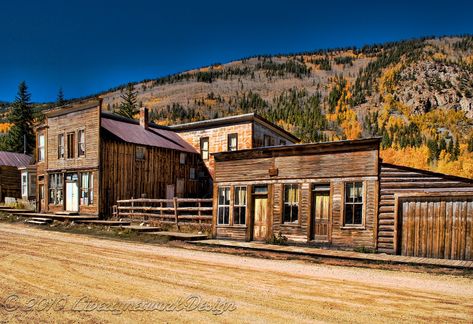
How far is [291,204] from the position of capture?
59.0 ft

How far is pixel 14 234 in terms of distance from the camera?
20641 millimetres

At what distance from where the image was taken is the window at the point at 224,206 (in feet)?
66.1

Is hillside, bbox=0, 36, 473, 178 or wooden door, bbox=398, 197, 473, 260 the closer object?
wooden door, bbox=398, 197, 473, 260

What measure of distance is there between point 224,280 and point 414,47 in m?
160

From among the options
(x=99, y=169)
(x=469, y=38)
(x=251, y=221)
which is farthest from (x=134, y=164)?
(x=469, y=38)

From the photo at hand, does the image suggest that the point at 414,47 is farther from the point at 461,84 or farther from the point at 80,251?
the point at 80,251

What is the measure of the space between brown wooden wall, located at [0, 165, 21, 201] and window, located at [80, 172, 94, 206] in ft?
60.8

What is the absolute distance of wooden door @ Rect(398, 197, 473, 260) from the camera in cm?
1364

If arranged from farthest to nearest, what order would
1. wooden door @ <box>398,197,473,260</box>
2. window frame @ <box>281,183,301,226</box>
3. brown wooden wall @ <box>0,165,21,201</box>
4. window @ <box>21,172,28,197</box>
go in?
brown wooden wall @ <box>0,165,21,201</box> < window @ <box>21,172,28,197</box> < window frame @ <box>281,183,301,226</box> < wooden door @ <box>398,197,473,260</box>

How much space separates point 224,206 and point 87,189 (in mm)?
12306

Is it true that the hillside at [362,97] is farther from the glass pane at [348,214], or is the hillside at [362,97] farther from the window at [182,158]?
the glass pane at [348,214]

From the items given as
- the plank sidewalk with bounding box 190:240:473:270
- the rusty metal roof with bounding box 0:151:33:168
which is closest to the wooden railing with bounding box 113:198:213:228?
the plank sidewalk with bounding box 190:240:473:270

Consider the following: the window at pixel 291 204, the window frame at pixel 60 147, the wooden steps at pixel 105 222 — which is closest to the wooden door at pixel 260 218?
the window at pixel 291 204

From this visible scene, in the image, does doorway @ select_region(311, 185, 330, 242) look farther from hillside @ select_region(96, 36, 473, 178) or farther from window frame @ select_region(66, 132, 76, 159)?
hillside @ select_region(96, 36, 473, 178)
